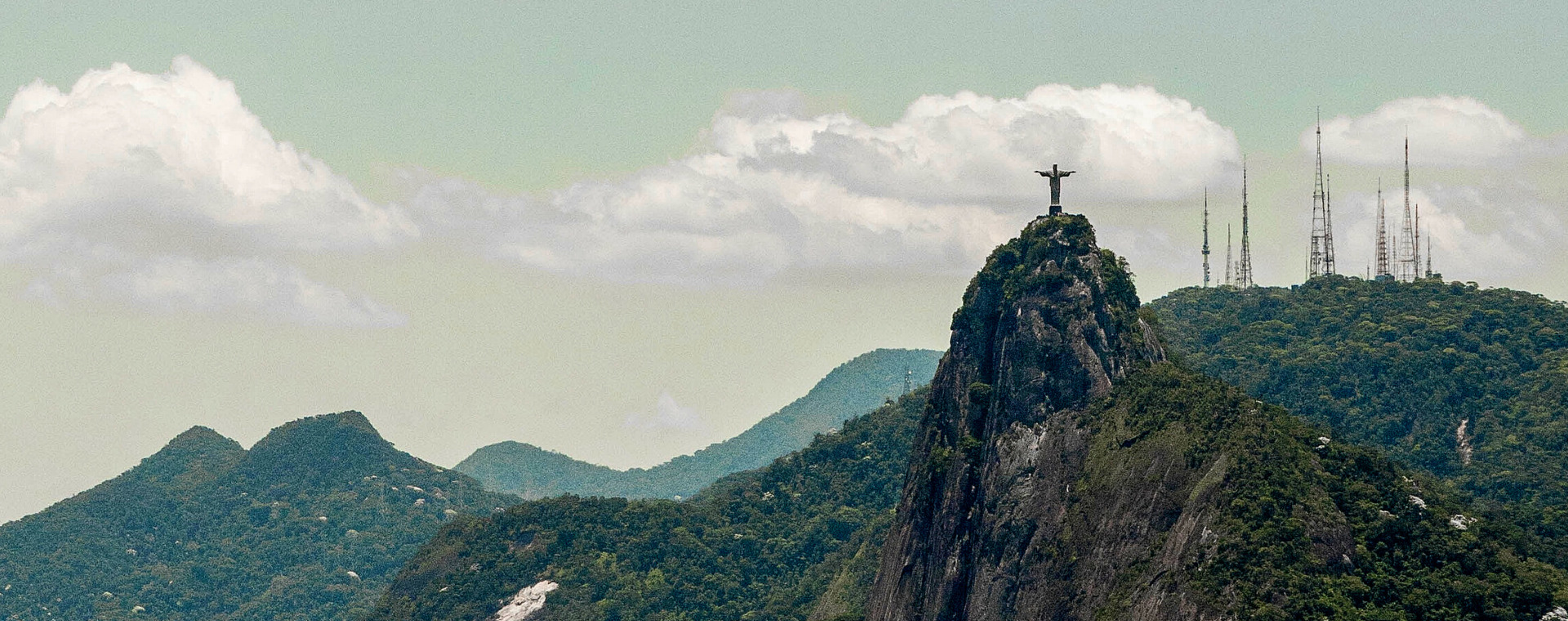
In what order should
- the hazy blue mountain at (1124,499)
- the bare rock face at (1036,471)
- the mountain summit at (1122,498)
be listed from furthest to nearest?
Result: the bare rock face at (1036,471) < the mountain summit at (1122,498) < the hazy blue mountain at (1124,499)

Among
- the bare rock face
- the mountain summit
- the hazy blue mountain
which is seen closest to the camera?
the hazy blue mountain

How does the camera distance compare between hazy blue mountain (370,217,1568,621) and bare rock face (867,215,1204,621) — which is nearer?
hazy blue mountain (370,217,1568,621)

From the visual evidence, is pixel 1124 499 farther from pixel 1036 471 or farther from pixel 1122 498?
pixel 1036 471

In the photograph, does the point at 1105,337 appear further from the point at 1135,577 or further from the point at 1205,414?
the point at 1135,577

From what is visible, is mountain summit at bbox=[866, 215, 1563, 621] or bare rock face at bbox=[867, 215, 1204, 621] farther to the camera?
bare rock face at bbox=[867, 215, 1204, 621]

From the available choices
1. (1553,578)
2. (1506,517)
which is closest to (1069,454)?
(1506,517)

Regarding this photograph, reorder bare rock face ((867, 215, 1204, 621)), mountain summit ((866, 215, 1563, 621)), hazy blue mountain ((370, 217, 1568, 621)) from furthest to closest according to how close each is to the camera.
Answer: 1. bare rock face ((867, 215, 1204, 621))
2. mountain summit ((866, 215, 1563, 621))
3. hazy blue mountain ((370, 217, 1568, 621))

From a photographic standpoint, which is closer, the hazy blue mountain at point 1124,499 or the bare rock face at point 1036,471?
the hazy blue mountain at point 1124,499

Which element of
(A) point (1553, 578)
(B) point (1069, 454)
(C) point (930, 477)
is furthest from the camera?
(C) point (930, 477)
